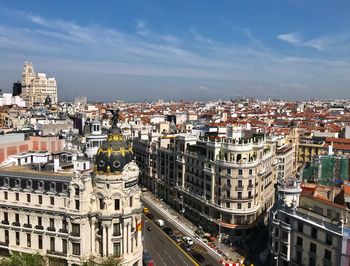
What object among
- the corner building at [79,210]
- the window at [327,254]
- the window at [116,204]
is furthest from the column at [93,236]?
the window at [327,254]

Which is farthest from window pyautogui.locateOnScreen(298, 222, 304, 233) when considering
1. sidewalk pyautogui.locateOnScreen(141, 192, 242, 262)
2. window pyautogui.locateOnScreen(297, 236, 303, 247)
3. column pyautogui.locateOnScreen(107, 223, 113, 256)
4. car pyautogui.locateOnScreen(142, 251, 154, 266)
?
column pyautogui.locateOnScreen(107, 223, 113, 256)

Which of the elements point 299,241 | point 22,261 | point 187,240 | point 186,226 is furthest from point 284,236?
point 22,261

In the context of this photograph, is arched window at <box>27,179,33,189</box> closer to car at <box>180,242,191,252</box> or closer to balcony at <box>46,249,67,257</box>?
balcony at <box>46,249,67,257</box>

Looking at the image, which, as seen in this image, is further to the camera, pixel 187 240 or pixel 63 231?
pixel 187 240

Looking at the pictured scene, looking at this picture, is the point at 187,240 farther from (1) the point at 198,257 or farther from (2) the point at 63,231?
(2) the point at 63,231

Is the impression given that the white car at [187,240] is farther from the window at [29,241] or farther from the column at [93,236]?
the window at [29,241]

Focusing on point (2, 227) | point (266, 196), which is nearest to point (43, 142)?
point (2, 227)

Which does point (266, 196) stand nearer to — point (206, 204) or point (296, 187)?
point (206, 204)
